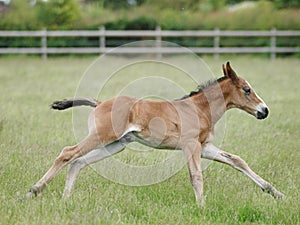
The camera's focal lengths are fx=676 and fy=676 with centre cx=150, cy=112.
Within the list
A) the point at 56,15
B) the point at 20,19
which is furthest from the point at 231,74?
the point at 20,19

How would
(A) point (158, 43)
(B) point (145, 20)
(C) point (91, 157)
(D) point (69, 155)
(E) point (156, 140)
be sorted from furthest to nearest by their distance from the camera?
(B) point (145, 20) → (A) point (158, 43) → (C) point (91, 157) → (E) point (156, 140) → (D) point (69, 155)

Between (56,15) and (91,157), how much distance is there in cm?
2281

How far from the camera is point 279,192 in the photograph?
6.22 metres

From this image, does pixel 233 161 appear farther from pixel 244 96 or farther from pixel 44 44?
pixel 44 44

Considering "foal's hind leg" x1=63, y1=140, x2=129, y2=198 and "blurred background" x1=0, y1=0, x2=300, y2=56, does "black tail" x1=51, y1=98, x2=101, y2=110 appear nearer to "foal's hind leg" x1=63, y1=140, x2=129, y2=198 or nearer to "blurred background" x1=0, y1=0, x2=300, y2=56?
"foal's hind leg" x1=63, y1=140, x2=129, y2=198

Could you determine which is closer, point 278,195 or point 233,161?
point 278,195

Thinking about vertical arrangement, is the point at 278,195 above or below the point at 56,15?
above

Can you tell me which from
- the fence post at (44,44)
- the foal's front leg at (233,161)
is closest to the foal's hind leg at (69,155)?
the foal's front leg at (233,161)

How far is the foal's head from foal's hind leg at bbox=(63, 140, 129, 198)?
1.24 m

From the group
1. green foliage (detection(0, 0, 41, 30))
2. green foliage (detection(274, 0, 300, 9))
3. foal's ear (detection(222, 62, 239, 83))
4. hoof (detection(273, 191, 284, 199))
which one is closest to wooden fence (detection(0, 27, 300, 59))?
green foliage (detection(0, 0, 41, 30))

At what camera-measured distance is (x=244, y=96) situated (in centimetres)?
661

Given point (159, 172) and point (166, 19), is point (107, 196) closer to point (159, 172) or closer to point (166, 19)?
point (159, 172)

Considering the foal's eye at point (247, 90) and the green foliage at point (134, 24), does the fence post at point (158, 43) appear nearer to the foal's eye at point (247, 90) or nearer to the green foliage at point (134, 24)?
the green foliage at point (134, 24)

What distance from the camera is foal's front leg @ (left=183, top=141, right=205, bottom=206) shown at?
19.4ft
